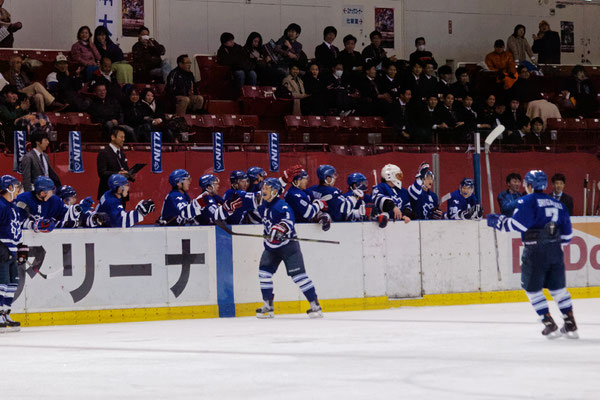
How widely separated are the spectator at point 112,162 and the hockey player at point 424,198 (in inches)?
148

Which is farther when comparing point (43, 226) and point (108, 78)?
point (108, 78)

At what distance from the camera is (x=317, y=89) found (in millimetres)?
18812

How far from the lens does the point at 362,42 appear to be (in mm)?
22875

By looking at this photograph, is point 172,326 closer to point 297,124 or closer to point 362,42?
point 297,124

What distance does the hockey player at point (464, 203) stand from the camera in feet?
45.9

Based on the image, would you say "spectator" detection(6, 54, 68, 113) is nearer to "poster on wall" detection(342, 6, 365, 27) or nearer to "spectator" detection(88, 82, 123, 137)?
"spectator" detection(88, 82, 123, 137)

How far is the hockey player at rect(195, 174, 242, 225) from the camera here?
1238 cm

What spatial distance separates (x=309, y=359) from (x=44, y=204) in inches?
204

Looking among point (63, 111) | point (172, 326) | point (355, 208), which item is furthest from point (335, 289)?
point (63, 111)

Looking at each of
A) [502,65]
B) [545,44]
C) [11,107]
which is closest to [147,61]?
[11,107]

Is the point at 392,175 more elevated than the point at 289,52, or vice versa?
the point at 289,52

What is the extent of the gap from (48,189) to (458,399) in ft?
23.5

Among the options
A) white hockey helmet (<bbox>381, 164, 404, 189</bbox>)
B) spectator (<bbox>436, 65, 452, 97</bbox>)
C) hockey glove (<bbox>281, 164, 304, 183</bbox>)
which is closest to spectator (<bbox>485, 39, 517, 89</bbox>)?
spectator (<bbox>436, 65, 452, 97</bbox>)

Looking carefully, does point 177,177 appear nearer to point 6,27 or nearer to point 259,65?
point 259,65
